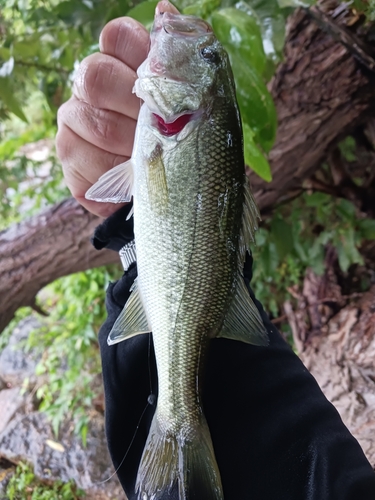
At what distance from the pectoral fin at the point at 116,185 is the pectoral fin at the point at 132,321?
0.22 metres

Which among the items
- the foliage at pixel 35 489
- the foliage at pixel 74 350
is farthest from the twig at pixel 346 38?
the foliage at pixel 35 489

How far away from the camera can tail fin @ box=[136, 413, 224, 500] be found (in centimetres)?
95

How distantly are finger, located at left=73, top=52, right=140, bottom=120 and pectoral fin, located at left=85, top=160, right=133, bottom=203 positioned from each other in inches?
6.8

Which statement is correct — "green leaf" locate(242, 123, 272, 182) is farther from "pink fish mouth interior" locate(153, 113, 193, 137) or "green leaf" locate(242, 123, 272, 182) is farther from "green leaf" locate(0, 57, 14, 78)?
"green leaf" locate(0, 57, 14, 78)

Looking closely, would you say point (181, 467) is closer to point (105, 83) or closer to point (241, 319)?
point (241, 319)

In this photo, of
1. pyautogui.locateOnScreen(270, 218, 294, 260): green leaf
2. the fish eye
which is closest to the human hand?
the fish eye

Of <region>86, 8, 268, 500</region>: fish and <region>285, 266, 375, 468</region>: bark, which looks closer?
<region>86, 8, 268, 500</region>: fish

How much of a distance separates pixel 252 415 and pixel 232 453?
107mm

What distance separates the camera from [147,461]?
980 mm

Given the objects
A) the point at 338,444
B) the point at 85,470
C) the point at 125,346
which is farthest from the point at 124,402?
the point at 85,470

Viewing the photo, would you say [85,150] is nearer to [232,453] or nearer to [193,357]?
[193,357]

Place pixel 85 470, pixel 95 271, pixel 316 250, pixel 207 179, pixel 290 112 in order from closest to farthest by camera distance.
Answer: pixel 207 179 < pixel 290 112 < pixel 316 250 < pixel 85 470 < pixel 95 271

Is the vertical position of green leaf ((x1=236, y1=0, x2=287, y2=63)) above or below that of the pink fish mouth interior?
above

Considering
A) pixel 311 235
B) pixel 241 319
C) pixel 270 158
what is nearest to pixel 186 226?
pixel 241 319
